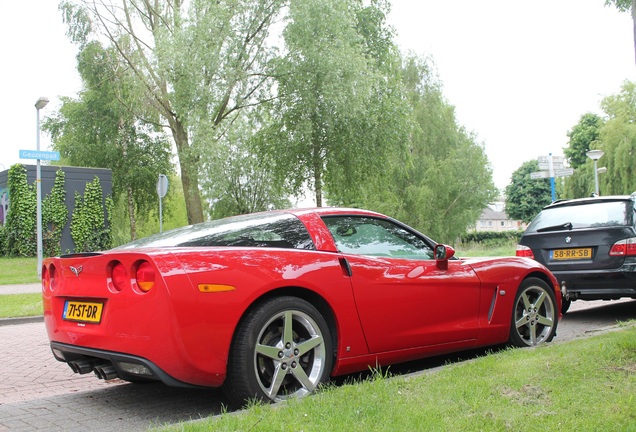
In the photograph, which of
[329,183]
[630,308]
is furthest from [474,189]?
[630,308]

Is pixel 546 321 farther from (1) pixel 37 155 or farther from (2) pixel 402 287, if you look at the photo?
(1) pixel 37 155

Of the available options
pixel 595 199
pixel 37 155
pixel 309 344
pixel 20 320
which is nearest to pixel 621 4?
pixel 595 199

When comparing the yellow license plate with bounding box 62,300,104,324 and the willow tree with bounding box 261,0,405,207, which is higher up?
the willow tree with bounding box 261,0,405,207

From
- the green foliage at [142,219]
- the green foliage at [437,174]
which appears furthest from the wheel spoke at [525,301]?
the green foliage at [437,174]

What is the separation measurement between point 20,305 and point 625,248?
10.2 m

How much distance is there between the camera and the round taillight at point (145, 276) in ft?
11.6

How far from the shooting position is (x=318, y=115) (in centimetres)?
2517

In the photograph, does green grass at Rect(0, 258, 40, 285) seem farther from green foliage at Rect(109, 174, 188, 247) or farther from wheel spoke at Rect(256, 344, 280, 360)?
wheel spoke at Rect(256, 344, 280, 360)

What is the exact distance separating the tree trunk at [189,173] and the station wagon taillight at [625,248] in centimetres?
1748

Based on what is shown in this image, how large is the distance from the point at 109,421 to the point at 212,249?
1.25 m

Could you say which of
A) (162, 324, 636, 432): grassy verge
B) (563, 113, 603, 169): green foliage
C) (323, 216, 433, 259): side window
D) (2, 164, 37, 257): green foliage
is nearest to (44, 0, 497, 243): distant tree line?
(2, 164, 37, 257): green foliage

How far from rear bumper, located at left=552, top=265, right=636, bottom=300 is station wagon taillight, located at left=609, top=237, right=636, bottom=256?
6.6 inches

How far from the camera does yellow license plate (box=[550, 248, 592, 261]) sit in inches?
299

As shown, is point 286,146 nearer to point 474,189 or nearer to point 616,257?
point 616,257
